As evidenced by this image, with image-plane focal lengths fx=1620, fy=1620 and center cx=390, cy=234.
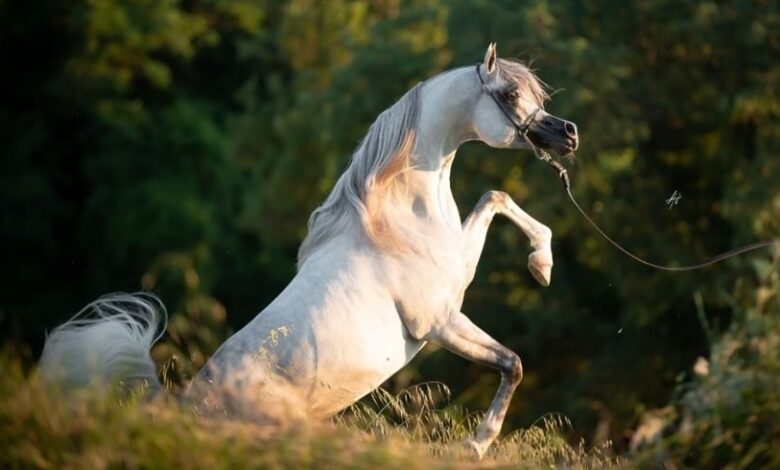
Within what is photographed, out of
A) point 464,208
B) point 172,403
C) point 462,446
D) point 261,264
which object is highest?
point 172,403

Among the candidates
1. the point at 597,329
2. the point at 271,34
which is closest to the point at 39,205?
the point at 271,34

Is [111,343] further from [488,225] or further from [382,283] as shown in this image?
A: [488,225]

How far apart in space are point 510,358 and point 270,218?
872 inches

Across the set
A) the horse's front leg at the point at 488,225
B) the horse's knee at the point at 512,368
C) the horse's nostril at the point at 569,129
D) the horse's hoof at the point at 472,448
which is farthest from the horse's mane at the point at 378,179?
the horse's hoof at the point at 472,448

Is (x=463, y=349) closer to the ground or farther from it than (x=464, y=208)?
farther from it

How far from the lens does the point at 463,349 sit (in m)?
7.94

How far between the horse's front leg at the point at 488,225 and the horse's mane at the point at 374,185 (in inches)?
18.7

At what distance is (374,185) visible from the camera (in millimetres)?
8000

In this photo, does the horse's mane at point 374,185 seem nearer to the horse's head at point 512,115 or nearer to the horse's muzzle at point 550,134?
the horse's head at point 512,115

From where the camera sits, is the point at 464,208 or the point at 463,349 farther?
the point at 464,208

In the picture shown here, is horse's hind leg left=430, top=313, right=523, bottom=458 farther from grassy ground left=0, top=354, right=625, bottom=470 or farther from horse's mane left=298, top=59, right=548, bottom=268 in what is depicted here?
grassy ground left=0, top=354, right=625, bottom=470

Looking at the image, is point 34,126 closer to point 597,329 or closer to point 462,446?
point 597,329

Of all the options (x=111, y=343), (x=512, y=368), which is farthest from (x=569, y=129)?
(x=111, y=343)

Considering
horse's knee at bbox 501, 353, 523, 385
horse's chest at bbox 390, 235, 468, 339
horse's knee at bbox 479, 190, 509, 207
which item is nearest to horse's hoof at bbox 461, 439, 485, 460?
horse's knee at bbox 501, 353, 523, 385
